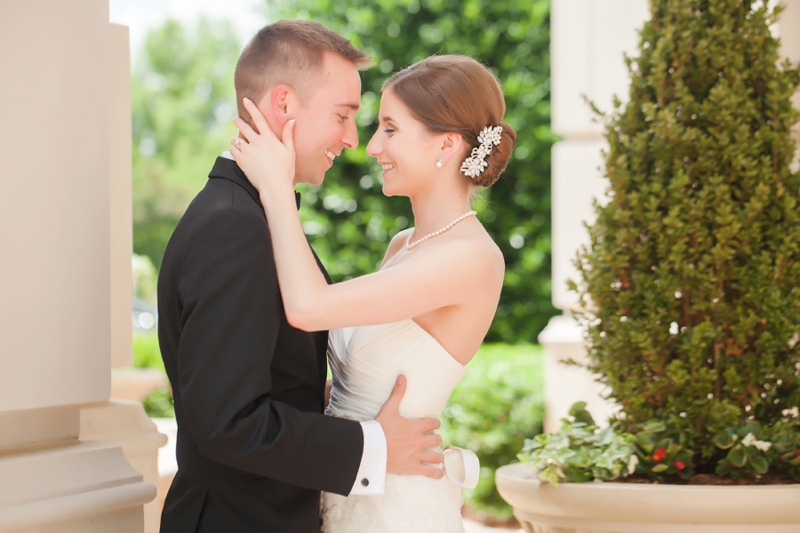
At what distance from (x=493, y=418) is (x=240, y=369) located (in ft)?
21.2

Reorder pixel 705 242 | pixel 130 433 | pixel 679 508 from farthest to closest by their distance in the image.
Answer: pixel 705 242 → pixel 130 433 → pixel 679 508

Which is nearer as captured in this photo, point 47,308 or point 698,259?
point 47,308

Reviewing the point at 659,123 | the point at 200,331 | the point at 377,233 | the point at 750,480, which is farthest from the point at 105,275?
the point at 377,233

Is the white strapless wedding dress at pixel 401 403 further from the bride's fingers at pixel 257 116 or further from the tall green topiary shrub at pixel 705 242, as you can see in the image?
the tall green topiary shrub at pixel 705 242

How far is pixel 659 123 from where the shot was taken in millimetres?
3508

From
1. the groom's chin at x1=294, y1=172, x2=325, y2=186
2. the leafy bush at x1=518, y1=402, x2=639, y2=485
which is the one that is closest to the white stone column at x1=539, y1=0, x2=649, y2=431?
the leafy bush at x1=518, y1=402, x2=639, y2=485

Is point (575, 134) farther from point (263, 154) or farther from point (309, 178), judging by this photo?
point (263, 154)

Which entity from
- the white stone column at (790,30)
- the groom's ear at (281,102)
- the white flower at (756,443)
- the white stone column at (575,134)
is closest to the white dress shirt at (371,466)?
the groom's ear at (281,102)

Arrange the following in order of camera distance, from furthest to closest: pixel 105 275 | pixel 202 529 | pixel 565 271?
1. pixel 565 271
2. pixel 105 275
3. pixel 202 529

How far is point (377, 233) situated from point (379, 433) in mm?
7552

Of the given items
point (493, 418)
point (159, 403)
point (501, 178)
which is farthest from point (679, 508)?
point (159, 403)

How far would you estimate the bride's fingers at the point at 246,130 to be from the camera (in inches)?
85.6

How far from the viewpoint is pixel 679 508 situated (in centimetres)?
295

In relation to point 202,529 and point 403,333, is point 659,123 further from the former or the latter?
point 202,529
